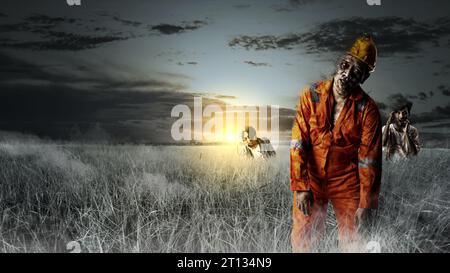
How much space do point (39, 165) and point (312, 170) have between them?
5.28 meters

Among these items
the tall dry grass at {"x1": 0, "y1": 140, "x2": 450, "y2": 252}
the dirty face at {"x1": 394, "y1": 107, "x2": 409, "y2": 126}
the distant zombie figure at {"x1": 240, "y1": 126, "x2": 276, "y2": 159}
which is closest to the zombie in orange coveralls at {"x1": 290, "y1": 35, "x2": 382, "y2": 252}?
the tall dry grass at {"x1": 0, "y1": 140, "x2": 450, "y2": 252}

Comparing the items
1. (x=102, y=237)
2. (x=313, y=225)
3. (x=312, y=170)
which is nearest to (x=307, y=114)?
(x=312, y=170)

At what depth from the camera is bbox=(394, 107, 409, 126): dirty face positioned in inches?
319

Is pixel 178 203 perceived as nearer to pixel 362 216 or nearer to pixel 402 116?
pixel 362 216

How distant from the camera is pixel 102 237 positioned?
5.98m

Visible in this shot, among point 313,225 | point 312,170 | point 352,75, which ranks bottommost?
point 313,225

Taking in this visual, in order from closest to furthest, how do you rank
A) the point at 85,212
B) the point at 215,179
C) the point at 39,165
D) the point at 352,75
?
the point at 352,75 → the point at 85,212 → the point at 215,179 → the point at 39,165

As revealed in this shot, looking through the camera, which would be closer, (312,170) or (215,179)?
(312,170)

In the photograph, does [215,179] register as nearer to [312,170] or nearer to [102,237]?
[102,237]

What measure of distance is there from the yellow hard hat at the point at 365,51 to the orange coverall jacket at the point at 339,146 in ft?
1.01

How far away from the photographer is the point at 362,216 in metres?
5.13

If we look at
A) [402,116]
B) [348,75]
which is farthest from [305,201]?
[402,116]

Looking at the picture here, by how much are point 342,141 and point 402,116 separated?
3499 millimetres

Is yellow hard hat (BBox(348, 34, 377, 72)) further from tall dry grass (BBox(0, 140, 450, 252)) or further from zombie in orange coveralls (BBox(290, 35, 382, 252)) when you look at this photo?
tall dry grass (BBox(0, 140, 450, 252))
